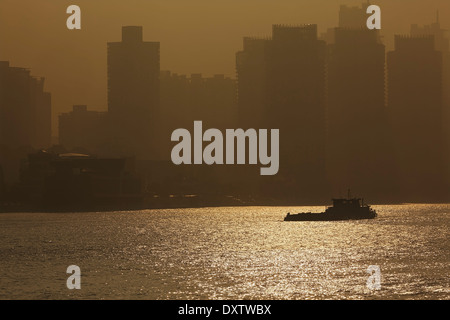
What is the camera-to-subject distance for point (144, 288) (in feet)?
295

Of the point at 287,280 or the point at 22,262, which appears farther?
the point at 22,262

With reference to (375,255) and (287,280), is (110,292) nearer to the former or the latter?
(287,280)

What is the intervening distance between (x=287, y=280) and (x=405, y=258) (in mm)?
34427

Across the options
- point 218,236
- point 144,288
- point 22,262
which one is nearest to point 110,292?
point 144,288

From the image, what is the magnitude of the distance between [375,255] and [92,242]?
62.9 m
